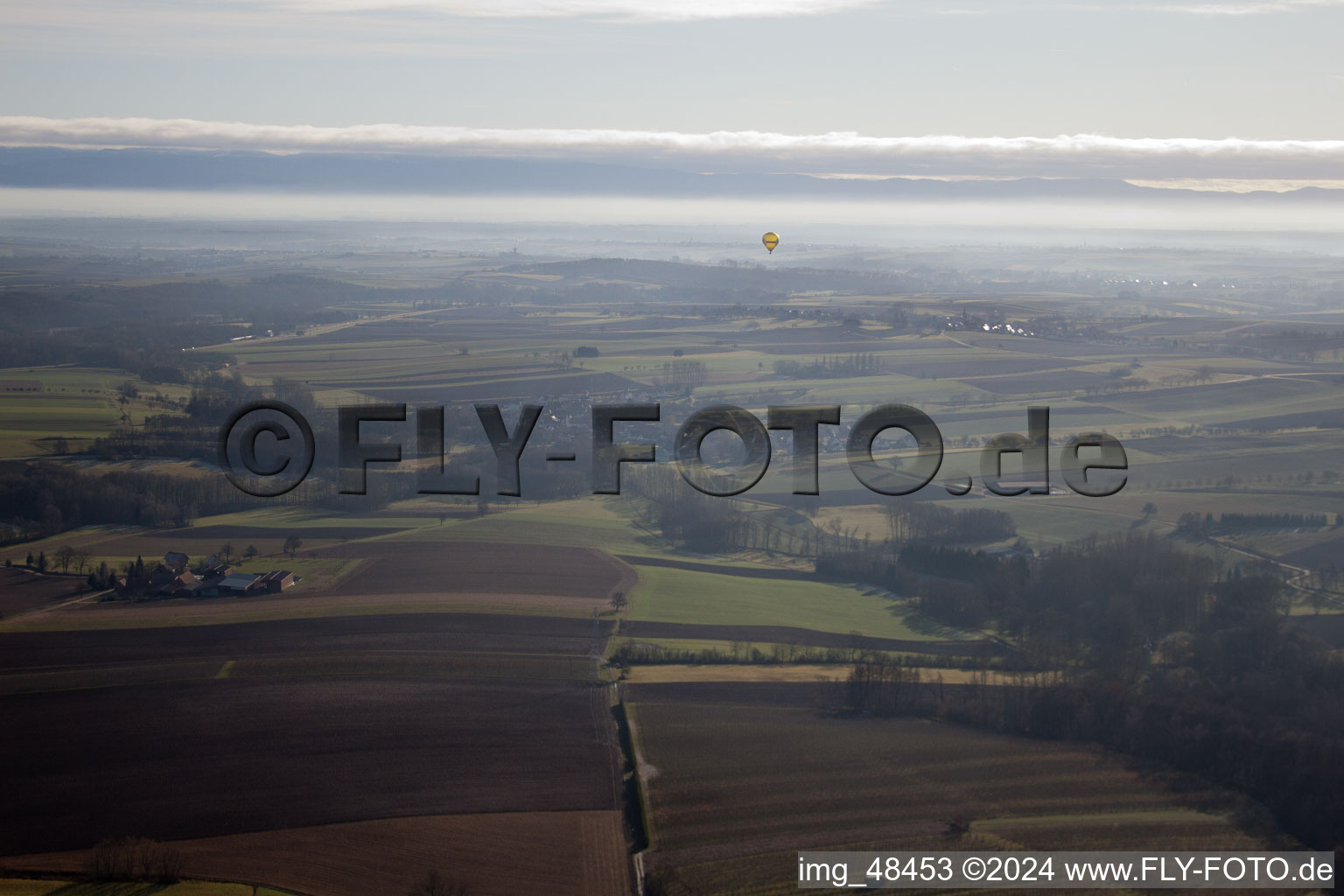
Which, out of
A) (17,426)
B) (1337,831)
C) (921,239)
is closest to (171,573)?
(17,426)

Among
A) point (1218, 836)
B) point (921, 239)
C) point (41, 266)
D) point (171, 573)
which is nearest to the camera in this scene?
point (1218, 836)

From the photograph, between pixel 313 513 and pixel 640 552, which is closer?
pixel 640 552

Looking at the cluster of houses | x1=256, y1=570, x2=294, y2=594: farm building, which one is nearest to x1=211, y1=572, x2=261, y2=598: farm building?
the cluster of houses

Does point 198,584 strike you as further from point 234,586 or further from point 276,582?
point 276,582

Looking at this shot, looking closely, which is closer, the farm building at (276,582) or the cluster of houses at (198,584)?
the cluster of houses at (198,584)

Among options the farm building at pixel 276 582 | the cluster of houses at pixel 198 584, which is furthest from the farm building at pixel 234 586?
the farm building at pixel 276 582

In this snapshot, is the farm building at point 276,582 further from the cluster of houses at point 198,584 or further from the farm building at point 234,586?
the farm building at point 234,586

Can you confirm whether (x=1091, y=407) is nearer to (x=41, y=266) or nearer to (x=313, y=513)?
(x=313, y=513)

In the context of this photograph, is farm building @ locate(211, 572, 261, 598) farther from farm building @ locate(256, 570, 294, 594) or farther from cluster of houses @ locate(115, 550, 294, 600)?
farm building @ locate(256, 570, 294, 594)

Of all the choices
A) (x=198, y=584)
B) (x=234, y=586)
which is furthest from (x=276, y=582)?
(x=198, y=584)
